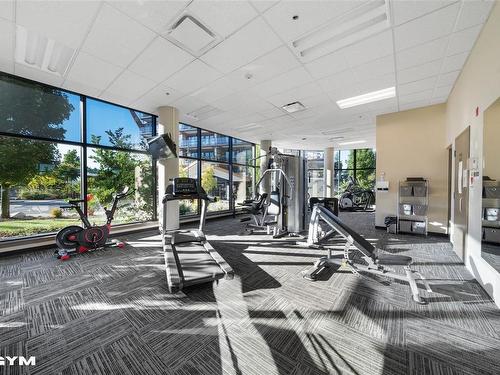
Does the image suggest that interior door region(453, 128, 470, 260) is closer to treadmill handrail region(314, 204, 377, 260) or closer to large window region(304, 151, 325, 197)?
treadmill handrail region(314, 204, 377, 260)

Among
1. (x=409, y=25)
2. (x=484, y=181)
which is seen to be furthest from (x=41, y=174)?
(x=484, y=181)

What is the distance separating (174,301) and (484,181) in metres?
4.00

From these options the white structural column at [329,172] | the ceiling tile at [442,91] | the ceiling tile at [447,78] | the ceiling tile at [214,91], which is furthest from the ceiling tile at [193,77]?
the white structural column at [329,172]

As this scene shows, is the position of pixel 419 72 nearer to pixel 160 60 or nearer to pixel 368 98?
pixel 368 98

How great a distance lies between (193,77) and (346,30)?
8.29 ft

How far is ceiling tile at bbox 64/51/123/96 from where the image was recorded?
11.3 ft

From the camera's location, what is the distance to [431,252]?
13.2ft

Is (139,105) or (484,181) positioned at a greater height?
(139,105)

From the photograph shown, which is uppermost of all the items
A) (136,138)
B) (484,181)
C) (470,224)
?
(136,138)

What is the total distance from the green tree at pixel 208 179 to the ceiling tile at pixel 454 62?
6321 millimetres

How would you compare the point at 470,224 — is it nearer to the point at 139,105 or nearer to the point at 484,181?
the point at 484,181

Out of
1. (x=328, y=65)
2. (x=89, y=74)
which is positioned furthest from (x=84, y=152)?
(x=328, y=65)

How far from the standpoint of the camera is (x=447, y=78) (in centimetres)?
398

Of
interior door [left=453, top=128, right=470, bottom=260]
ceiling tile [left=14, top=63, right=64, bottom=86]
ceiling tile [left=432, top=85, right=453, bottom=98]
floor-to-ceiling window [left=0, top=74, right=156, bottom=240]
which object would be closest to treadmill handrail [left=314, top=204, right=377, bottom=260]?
interior door [left=453, top=128, right=470, bottom=260]
